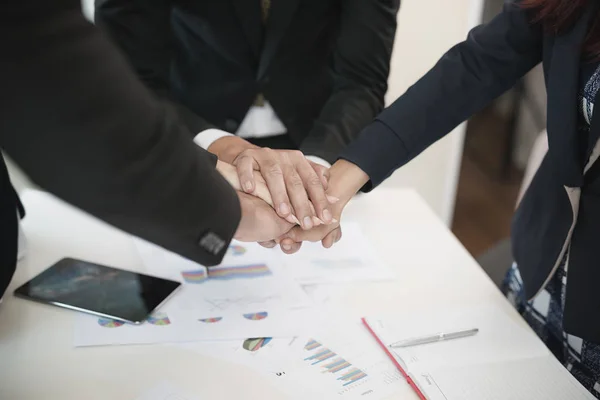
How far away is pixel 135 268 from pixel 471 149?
2860mm

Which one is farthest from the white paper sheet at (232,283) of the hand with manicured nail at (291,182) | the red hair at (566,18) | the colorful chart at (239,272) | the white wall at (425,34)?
the white wall at (425,34)

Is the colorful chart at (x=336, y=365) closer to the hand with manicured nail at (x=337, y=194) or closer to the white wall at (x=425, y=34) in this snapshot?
the hand with manicured nail at (x=337, y=194)

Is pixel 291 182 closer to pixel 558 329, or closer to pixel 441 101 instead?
pixel 441 101

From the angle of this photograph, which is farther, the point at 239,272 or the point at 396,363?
the point at 239,272

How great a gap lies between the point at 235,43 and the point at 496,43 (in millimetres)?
588

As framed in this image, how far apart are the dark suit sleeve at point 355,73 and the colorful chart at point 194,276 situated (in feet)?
1.38

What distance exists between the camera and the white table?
0.83 metres

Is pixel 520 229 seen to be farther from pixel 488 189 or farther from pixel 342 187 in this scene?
pixel 488 189

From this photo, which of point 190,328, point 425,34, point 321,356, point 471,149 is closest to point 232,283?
point 190,328

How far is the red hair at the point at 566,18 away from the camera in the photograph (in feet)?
3.07

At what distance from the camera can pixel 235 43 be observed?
1407mm

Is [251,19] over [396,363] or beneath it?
over

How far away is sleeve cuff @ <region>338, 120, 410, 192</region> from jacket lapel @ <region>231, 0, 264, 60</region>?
40 cm

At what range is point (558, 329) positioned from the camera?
43.2 inches
